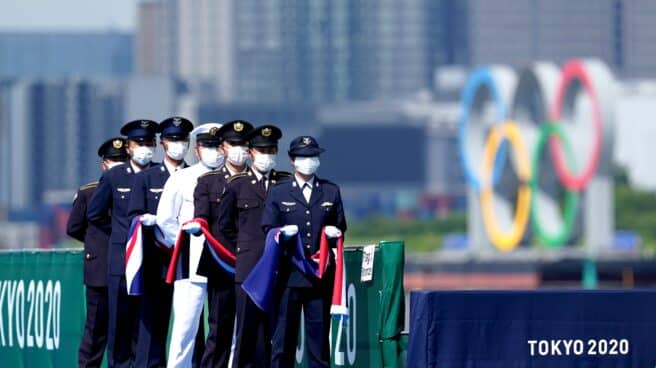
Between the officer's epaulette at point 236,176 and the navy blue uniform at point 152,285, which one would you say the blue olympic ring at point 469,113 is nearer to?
the navy blue uniform at point 152,285

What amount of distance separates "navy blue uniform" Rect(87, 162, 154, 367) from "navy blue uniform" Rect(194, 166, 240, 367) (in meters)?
1.07

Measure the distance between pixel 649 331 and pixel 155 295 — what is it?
4.31 metres

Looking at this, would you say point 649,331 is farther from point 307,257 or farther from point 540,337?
point 307,257

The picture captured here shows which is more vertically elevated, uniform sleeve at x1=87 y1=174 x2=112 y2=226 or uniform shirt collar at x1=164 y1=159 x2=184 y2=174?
uniform shirt collar at x1=164 y1=159 x2=184 y2=174

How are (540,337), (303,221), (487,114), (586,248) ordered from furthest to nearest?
(487,114), (586,248), (303,221), (540,337)

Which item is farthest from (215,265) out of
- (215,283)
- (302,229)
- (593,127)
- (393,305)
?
(593,127)

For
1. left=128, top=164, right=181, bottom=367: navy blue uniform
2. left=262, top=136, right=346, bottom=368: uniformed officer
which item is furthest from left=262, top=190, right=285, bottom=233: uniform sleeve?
left=128, top=164, right=181, bottom=367: navy blue uniform

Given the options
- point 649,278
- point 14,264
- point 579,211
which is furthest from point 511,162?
point 14,264

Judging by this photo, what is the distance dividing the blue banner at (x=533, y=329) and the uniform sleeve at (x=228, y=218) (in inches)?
86.9

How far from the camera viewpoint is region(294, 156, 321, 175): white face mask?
18094 millimetres

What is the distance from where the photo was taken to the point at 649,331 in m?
17.2

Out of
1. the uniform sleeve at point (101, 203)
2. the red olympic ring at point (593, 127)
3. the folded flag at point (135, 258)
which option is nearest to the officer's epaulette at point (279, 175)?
the folded flag at point (135, 258)

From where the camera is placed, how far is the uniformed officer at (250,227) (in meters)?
18.4

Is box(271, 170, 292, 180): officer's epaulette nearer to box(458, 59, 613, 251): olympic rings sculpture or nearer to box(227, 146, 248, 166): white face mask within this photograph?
box(227, 146, 248, 166): white face mask
